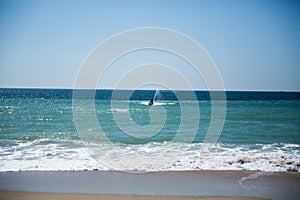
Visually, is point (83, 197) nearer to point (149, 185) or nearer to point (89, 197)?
point (89, 197)

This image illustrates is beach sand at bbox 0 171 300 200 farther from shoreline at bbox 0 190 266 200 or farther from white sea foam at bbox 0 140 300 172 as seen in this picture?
Result: white sea foam at bbox 0 140 300 172

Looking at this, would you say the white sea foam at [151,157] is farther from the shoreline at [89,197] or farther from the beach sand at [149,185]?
the shoreline at [89,197]

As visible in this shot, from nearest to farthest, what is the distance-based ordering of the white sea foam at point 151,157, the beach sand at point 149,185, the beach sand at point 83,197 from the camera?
1. the beach sand at point 83,197
2. the beach sand at point 149,185
3. the white sea foam at point 151,157

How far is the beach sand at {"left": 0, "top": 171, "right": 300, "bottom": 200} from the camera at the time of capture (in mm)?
5750

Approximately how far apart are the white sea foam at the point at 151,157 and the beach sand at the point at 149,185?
577 millimetres

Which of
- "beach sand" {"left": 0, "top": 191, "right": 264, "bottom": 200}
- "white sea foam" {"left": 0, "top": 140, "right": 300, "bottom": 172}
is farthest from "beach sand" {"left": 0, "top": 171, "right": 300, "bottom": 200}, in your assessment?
"white sea foam" {"left": 0, "top": 140, "right": 300, "bottom": 172}

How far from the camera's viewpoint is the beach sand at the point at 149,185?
18.9 ft

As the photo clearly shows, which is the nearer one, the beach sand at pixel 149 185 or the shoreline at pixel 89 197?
the shoreline at pixel 89 197

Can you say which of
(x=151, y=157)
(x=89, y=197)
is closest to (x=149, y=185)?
(x=89, y=197)

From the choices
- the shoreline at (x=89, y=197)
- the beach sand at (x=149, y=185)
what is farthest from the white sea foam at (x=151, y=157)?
the shoreline at (x=89, y=197)

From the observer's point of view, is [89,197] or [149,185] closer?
[89,197]

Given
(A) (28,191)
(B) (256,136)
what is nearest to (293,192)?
(A) (28,191)

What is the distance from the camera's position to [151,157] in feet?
31.3

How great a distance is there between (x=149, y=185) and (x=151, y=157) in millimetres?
3126
